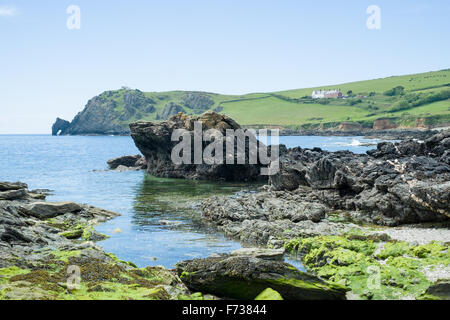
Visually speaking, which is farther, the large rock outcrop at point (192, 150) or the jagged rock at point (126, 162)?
the jagged rock at point (126, 162)

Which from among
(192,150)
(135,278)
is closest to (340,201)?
(135,278)

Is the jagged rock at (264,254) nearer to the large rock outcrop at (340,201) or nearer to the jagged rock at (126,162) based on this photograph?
the large rock outcrop at (340,201)

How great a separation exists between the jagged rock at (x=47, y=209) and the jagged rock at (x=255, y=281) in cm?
1701

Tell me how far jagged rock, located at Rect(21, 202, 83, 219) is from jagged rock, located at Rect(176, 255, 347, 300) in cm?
1701

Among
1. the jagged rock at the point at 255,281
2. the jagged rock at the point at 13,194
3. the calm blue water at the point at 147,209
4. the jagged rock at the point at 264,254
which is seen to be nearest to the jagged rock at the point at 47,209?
the calm blue water at the point at 147,209

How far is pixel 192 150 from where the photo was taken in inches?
2452

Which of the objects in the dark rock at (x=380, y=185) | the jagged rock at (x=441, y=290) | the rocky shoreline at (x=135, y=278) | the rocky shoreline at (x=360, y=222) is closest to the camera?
the rocky shoreline at (x=135, y=278)

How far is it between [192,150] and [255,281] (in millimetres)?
49170

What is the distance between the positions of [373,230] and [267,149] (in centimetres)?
3824

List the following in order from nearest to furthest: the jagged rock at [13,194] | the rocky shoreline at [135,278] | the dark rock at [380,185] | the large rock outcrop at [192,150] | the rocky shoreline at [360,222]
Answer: the rocky shoreline at [135,278] → the rocky shoreline at [360,222] → the dark rock at [380,185] → the jagged rock at [13,194] → the large rock outcrop at [192,150]

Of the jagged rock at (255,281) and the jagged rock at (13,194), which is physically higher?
the jagged rock at (13,194)

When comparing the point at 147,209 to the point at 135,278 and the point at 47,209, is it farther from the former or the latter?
the point at 135,278

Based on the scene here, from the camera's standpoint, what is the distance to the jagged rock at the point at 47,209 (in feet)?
90.5
